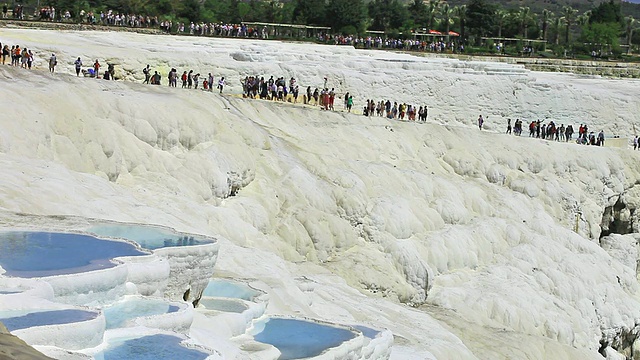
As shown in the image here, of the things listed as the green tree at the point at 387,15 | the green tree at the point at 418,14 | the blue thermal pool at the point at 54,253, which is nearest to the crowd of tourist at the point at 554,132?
the blue thermal pool at the point at 54,253

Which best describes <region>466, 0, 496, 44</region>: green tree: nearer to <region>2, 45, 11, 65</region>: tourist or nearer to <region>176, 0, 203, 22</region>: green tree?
<region>176, 0, 203, 22</region>: green tree

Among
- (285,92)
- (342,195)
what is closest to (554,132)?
(285,92)

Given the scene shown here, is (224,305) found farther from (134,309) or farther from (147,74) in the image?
(147,74)

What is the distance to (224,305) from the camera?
14516mm

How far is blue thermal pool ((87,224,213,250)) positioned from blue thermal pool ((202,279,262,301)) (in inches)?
35.8

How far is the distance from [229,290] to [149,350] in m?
4.73

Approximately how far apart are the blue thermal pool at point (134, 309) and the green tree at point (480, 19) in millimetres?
59348

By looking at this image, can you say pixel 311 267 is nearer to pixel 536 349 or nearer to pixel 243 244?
pixel 243 244

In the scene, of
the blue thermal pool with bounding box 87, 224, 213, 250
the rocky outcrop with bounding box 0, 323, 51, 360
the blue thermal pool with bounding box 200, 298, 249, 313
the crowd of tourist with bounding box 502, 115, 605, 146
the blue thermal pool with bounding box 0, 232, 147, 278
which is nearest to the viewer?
the rocky outcrop with bounding box 0, 323, 51, 360

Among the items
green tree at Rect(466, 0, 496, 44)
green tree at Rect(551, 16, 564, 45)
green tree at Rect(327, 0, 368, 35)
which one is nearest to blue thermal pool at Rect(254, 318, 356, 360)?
green tree at Rect(327, 0, 368, 35)

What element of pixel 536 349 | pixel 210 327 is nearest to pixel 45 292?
pixel 210 327

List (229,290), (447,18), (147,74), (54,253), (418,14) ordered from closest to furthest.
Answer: (54,253), (229,290), (147,74), (447,18), (418,14)

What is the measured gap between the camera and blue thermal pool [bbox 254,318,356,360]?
13209 mm

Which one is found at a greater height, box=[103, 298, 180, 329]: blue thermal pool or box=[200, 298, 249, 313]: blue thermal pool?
box=[103, 298, 180, 329]: blue thermal pool
